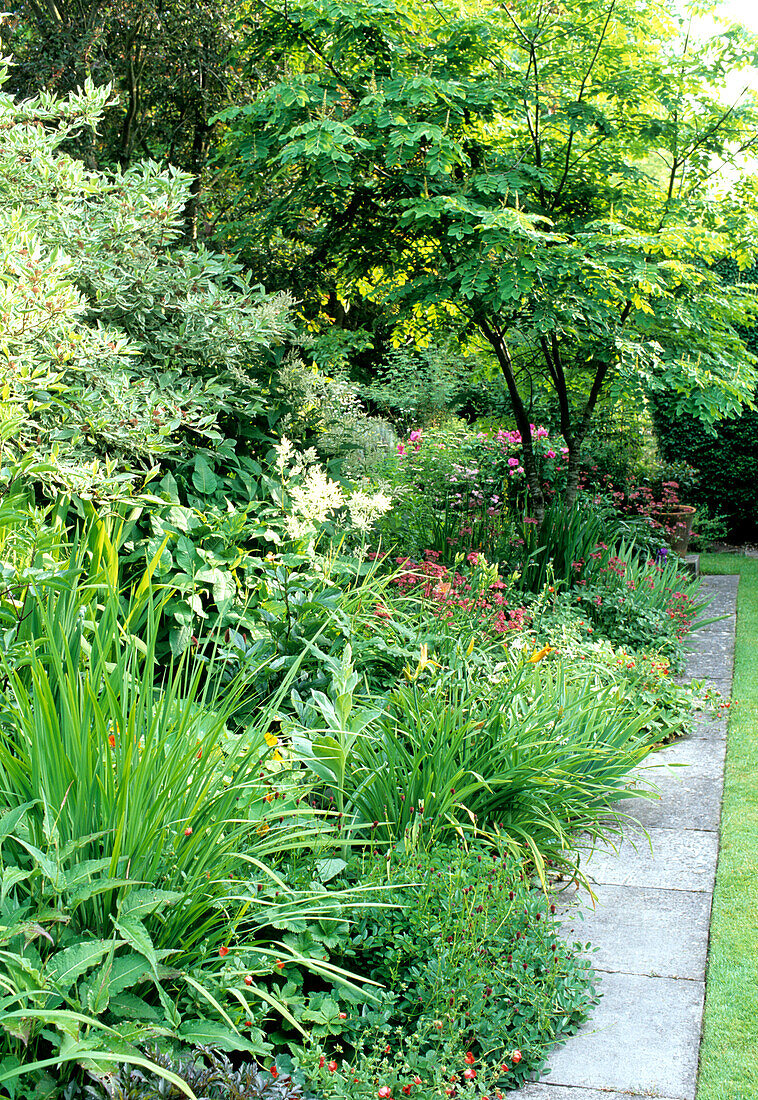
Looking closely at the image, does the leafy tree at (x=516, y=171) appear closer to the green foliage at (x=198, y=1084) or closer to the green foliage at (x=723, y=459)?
the green foliage at (x=198, y=1084)

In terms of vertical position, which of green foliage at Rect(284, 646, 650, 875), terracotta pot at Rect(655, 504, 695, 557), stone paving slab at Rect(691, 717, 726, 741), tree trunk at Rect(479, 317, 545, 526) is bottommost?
stone paving slab at Rect(691, 717, 726, 741)

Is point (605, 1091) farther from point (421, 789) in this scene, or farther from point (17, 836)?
point (17, 836)

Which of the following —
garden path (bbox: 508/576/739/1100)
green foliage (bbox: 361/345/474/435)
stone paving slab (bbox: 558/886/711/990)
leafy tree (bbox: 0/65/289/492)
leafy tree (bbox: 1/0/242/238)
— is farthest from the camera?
green foliage (bbox: 361/345/474/435)

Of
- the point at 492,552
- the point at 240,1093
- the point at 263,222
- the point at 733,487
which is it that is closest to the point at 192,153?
the point at 263,222

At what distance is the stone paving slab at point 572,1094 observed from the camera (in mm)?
2201

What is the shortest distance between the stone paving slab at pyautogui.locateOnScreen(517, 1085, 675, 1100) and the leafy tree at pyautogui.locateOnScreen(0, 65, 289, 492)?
2.51 m

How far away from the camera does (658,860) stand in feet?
11.4

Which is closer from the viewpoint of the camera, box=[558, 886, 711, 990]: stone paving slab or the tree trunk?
box=[558, 886, 711, 990]: stone paving slab

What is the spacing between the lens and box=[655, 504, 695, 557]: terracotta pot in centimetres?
854

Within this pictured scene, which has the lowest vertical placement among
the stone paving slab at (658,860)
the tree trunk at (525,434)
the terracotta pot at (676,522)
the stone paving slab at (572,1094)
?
the stone paving slab at (572,1094)

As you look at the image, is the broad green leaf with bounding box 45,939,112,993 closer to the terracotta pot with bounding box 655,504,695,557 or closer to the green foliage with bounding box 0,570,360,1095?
the green foliage with bounding box 0,570,360,1095

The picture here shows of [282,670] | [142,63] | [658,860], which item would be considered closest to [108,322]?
[282,670]

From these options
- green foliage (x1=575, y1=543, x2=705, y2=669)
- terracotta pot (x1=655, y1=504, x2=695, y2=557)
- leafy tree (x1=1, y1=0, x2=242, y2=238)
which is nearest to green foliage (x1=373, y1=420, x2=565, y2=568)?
green foliage (x1=575, y1=543, x2=705, y2=669)

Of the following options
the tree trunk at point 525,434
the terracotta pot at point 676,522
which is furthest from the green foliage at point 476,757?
the terracotta pot at point 676,522
